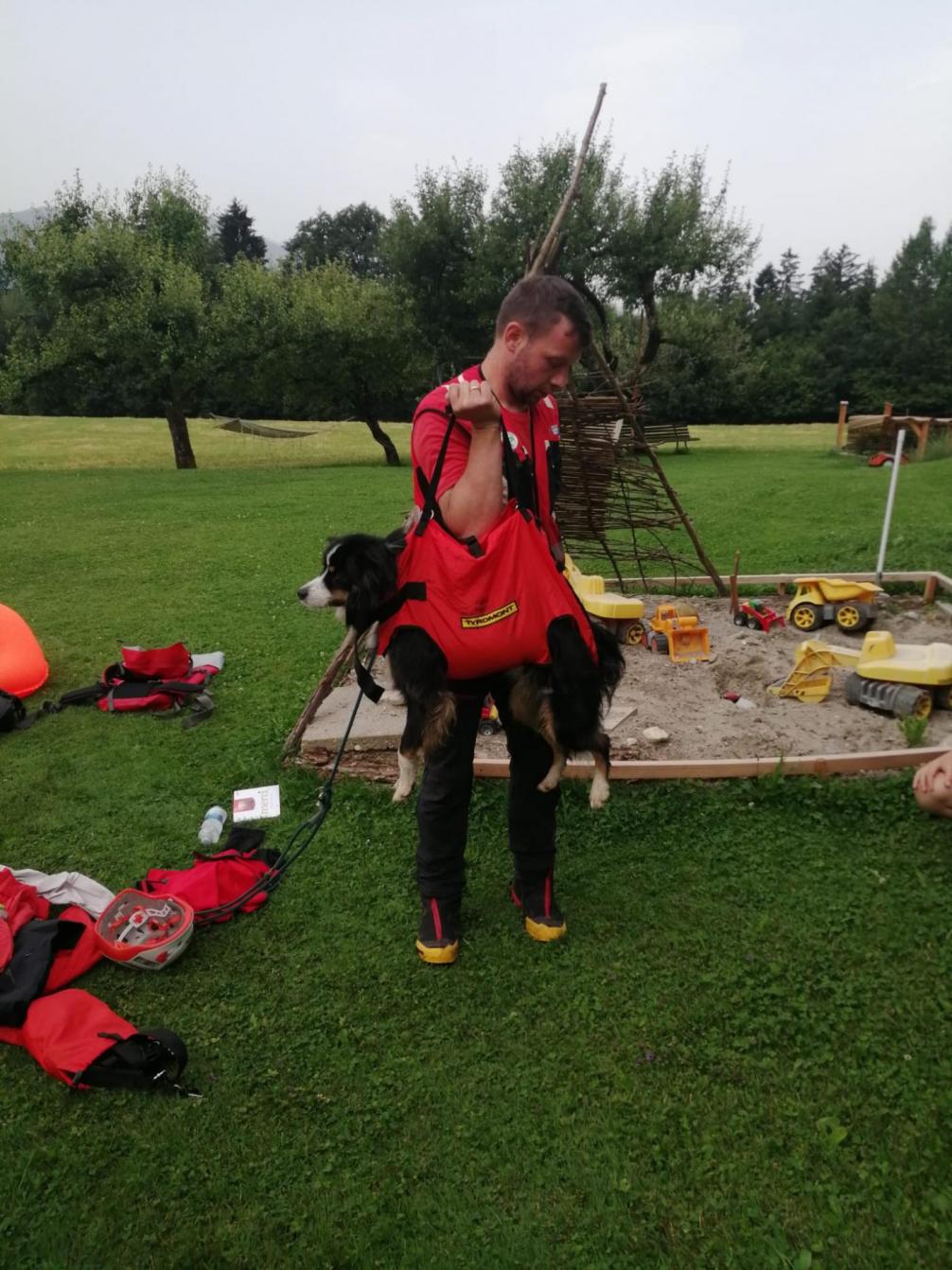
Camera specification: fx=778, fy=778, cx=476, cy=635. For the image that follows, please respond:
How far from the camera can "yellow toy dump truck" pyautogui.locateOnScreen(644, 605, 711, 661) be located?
17.9 feet

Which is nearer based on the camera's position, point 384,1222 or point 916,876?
point 384,1222

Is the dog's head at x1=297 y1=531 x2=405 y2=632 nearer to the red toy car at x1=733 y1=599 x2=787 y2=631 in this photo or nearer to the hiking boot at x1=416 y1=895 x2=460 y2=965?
the hiking boot at x1=416 y1=895 x2=460 y2=965

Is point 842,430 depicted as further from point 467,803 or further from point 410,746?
point 410,746

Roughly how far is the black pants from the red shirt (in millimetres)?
651

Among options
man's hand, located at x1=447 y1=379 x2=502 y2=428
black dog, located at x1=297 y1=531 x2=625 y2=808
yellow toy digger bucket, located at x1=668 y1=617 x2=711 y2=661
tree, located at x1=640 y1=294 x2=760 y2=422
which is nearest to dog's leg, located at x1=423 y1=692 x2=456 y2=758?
black dog, located at x1=297 y1=531 x2=625 y2=808

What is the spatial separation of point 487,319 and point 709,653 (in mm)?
20376

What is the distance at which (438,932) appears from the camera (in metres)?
2.90

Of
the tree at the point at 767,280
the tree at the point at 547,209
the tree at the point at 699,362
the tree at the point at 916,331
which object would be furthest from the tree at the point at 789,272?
the tree at the point at 547,209

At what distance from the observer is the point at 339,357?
75.2ft

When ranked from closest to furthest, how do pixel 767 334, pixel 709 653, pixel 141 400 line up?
pixel 709 653
pixel 141 400
pixel 767 334

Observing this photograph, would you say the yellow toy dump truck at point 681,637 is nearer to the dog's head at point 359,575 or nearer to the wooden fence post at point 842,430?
the dog's head at point 359,575

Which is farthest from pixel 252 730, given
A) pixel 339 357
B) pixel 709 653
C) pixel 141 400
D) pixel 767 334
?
pixel 767 334

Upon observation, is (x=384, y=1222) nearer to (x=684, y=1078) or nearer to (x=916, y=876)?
(x=684, y=1078)

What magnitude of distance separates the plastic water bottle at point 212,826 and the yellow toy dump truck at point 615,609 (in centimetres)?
280
